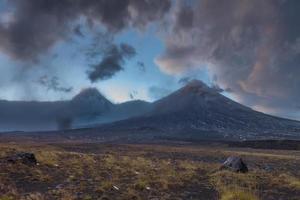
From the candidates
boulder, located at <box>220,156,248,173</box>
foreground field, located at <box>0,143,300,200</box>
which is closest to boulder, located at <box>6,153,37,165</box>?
foreground field, located at <box>0,143,300,200</box>

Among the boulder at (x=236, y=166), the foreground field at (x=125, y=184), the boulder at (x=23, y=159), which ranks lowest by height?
the foreground field at (x=125, y=184)

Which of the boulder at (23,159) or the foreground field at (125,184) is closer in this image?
the foreground field at (125,184)

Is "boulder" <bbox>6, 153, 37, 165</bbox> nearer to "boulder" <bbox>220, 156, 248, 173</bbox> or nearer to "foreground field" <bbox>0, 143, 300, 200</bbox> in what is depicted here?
"foreground field" <bbox>0, 143, 300, 200</bbox>

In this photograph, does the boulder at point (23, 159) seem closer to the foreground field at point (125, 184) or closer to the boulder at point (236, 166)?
the foreground field at point (125, 184)

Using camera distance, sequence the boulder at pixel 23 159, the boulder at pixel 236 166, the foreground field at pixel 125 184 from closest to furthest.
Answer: the foreground field at pixel 125 184
the boulder at pixel 23 159
the boulder at pixel 236 166

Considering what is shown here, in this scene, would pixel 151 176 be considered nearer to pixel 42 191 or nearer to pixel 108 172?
pixel 108 172

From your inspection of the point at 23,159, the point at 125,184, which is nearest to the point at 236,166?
the point at 125,184

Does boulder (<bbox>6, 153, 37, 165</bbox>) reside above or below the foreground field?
above

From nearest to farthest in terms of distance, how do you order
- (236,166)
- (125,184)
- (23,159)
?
(125,184) < (23,159) < (236,166)

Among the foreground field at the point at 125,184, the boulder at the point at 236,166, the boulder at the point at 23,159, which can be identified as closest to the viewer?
the foreground field at the point at 125,184

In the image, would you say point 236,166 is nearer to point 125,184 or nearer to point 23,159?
point 125,184

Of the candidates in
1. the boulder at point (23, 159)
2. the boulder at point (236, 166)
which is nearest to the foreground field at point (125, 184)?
the boulder at point (23, 159)

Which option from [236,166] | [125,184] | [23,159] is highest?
[23,159]

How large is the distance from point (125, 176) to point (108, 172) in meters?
2.34
